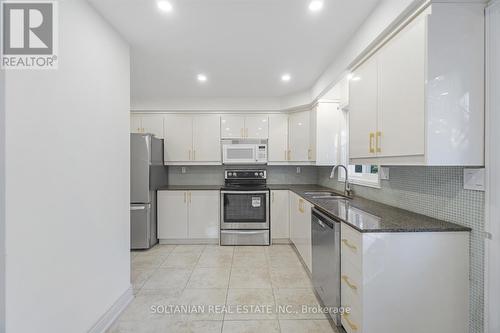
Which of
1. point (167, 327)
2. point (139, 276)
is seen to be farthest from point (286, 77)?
point (139, 276)

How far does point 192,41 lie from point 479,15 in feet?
6.58

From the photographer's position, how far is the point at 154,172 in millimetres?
3637

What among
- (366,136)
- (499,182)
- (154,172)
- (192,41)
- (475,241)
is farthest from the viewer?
(154,172)

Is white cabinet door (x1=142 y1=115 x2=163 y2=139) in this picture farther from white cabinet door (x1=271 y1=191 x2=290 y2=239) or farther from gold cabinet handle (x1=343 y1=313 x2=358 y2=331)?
gold cabinet handle (x1=343 y1=313 x2=358 y2=331)

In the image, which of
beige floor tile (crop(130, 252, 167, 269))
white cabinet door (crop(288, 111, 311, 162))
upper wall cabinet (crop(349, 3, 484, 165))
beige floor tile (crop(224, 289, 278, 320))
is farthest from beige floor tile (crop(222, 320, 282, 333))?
white cabinet door (crop(288, 111, 311, 162))

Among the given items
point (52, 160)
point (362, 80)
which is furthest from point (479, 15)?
point (52, 160)

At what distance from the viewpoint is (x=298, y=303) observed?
2137 millimetres

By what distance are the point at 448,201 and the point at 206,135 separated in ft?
10.9

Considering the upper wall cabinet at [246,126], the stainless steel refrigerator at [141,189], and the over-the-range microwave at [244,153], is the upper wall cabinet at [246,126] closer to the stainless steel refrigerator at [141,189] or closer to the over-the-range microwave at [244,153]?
the over-the-range microwave at [244,153]

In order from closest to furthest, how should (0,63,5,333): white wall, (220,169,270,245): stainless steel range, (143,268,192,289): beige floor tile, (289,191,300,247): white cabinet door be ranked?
(0,63,5,333): white wall < (143,268,192,289): beige floor tile < (289,191,300,247): white cabinet door < (220,169,270,245): stainless steel range

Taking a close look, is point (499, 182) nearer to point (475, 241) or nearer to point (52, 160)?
point (475, 241)

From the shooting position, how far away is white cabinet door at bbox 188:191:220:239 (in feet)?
12.3

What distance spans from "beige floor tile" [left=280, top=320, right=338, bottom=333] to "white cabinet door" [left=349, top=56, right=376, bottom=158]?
1413 mm

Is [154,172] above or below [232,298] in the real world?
above
